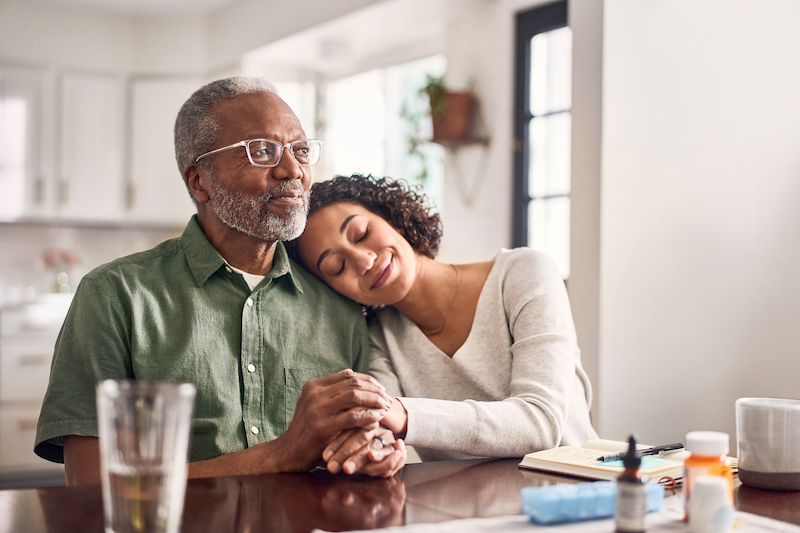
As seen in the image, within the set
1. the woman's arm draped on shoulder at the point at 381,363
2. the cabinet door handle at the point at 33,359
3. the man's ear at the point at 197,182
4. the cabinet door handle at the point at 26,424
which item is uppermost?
the man's ear at the point at 197,182

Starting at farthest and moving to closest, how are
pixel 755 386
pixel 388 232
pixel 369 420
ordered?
1. pixel 755 386
2. pixel 388 232
3. pixel 369 420

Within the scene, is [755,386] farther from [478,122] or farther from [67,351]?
[478,122]

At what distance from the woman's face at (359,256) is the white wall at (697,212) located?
82 cm

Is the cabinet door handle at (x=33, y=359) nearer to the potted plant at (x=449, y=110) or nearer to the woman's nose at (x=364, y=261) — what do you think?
the potted plant at (x=449, y=110)

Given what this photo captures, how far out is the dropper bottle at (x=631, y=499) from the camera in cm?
83

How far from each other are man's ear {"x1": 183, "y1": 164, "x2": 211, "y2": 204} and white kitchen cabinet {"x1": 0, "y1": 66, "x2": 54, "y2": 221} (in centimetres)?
375

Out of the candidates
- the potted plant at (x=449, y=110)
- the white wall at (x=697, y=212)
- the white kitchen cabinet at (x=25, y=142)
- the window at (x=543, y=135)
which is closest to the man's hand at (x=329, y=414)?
the white wall at (x=697, y=212)

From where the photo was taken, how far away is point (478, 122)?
402cm

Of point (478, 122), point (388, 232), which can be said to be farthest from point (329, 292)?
point (478, 122)

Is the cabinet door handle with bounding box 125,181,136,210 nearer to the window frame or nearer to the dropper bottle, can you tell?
the window frame

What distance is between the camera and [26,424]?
454 centimetres

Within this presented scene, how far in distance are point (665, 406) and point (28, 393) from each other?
3845mm

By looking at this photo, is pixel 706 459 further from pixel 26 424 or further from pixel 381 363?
pixel 26 424

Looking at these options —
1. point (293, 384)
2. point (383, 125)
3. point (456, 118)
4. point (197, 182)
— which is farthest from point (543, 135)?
point (293, 384)
